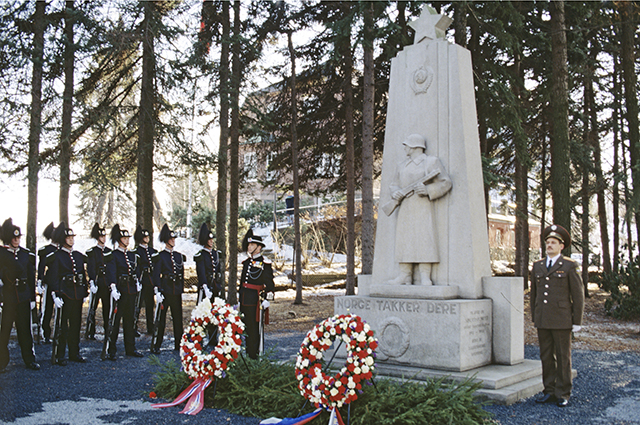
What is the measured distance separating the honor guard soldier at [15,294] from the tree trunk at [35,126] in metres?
4.10

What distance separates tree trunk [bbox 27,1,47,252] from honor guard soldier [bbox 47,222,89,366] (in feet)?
12.8

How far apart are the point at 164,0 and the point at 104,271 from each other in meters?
8.83

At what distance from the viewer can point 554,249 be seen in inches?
232

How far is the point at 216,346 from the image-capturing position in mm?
5871

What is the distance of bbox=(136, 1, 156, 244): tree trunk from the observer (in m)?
13.4

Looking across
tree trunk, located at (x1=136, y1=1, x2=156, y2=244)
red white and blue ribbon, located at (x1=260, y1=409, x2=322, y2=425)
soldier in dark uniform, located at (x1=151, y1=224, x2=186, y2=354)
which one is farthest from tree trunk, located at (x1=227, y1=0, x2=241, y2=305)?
red white and blue ribbon, located at (x1=260, y1=409, x2=322, y2=425)

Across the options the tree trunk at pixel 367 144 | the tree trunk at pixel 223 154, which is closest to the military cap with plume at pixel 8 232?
the tree trunk at pixel 223 154

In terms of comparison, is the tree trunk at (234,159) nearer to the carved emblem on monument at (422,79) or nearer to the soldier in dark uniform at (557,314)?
the carved emblem on monument at (422,79)

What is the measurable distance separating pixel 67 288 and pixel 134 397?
2.93 metres

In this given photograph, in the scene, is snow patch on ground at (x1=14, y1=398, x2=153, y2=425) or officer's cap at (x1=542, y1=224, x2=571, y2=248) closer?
snow patch on ground at (x1=14, y1=398, x2=153, y2=425)

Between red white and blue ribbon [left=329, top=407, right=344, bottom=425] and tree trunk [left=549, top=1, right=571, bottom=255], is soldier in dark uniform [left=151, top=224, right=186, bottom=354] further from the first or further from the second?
tree trunk [left=549, top=1, right=571, bottom=255]

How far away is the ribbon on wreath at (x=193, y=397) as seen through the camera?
5455 mm

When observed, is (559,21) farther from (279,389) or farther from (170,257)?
(279,389)

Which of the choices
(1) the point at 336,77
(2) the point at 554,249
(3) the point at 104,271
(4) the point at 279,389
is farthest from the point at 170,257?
(1) the point at 336,77
